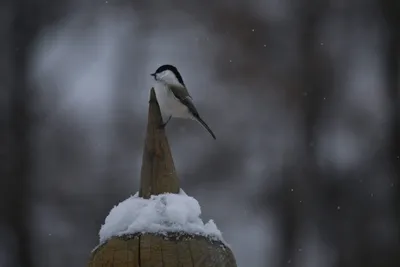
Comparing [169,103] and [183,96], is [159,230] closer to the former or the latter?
[169,103]

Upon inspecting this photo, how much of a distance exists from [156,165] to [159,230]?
6.8 inches

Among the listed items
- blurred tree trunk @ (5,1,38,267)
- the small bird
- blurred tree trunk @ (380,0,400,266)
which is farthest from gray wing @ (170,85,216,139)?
blurred tree trunk @ (380,0,400,266)

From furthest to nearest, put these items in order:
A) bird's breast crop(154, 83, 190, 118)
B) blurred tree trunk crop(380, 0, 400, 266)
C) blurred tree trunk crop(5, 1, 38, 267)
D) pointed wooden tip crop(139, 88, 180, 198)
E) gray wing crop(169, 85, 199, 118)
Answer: blurred tree trunk crop(380, 0, 400, 266), blurred tree trunk crop(5, 1, 38, 267), gray wing crop(169, 85, 199, 118), bird's breast crop(154, 83, 190, 118), pointed wooden tip crop(139, 88, 180, 198)

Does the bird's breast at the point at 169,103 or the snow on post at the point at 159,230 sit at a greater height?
the bird's breast at the point at 169,103

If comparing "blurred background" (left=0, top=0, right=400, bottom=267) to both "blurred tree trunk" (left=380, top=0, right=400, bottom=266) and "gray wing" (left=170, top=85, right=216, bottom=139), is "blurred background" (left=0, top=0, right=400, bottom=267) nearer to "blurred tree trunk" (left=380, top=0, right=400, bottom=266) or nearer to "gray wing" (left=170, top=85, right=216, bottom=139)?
"blurred tree trunk" (left=380, top=0, right=400, bottom=266)

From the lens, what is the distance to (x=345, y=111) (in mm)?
8961

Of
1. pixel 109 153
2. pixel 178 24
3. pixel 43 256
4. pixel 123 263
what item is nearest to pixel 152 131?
pixel 123 263

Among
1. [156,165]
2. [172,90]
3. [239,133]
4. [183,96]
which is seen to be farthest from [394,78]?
[156,165]

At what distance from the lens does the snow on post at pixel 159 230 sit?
2.69 m

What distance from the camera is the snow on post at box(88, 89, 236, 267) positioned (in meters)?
2.69

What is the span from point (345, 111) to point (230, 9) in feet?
5.47

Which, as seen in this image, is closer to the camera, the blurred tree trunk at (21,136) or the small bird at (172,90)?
the small bird at (172,90)

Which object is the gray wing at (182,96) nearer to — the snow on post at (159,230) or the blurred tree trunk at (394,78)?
the snow on post at (159,230)

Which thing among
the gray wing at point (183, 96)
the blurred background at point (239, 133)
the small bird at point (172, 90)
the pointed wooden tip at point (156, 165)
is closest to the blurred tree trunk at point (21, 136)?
the blurred background at point (239, 133)
